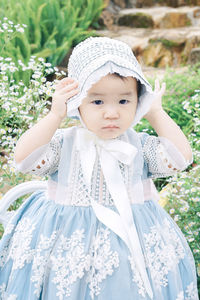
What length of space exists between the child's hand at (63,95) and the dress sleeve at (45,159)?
128 millimetres

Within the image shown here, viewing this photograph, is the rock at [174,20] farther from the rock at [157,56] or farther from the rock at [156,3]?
the rock at [157,56]

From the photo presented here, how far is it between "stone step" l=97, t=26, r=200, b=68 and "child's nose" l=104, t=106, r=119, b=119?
20.0ft

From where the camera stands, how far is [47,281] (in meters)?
1.55

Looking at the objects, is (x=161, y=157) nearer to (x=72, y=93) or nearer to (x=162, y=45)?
(x=72, y=93)

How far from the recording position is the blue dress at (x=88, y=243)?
1493 mm

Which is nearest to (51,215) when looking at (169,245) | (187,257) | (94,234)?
(94,234)

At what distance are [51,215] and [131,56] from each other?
2.07 ft

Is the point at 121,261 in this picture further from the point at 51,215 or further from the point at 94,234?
the point at 51,215

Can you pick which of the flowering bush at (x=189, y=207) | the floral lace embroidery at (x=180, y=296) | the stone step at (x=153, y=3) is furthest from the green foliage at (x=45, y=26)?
the floral lace embroidery at (x=180, y=296)

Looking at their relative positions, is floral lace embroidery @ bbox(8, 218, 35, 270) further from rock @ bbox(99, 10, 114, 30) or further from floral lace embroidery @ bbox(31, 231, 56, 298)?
rock @ bbox(99, 10, 114, 30)

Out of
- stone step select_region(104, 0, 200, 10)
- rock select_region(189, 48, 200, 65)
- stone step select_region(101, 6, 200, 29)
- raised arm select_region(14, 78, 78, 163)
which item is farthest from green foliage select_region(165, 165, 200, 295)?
stone step select_region(104, 0, 200, 10)

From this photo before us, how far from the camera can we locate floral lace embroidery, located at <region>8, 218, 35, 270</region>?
158 centimetres

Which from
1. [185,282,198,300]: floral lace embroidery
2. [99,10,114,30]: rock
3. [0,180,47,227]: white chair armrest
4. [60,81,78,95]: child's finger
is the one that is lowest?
[185,282,198,300]: floral lace embroidery

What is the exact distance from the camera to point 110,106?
59.0 inches
